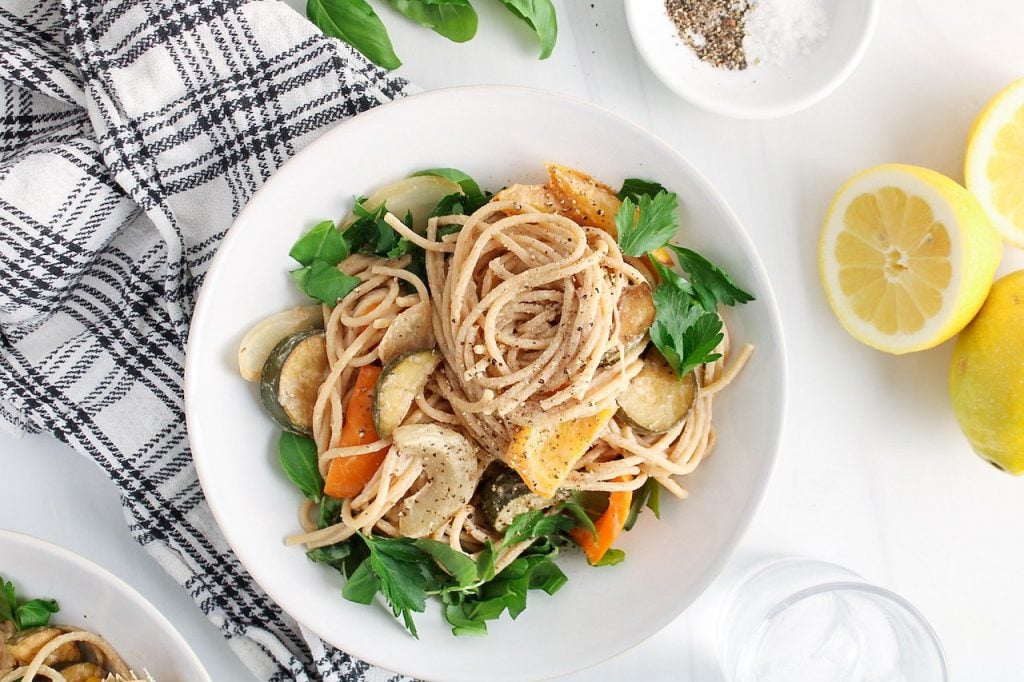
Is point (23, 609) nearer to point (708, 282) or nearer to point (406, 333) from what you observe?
point (406, 333)

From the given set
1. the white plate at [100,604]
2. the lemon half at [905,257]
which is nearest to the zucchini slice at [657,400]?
the lemon half at [905,257]

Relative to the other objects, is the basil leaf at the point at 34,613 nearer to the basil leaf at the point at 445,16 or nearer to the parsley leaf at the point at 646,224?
the parsley leaf at the point at 646,224

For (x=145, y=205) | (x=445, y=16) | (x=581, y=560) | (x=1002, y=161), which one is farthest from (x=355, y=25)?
(x=1002, y=161)

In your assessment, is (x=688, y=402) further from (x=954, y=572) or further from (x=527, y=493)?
(x=954, y=572)

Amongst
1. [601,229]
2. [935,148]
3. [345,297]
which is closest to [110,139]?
[345,297]

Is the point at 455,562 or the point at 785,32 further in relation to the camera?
the point at 785,32

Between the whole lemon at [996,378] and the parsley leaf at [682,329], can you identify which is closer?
the parsley leaf at [682,329]

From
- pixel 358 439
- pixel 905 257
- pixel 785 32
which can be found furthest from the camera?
pixel 785 32
